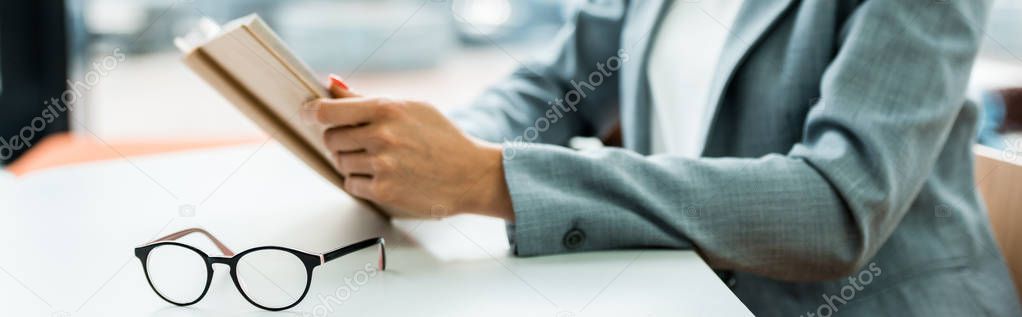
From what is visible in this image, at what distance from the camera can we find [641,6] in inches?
45.3

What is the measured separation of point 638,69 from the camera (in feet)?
3.59

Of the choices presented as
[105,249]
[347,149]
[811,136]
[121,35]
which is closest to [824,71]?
[811,136]

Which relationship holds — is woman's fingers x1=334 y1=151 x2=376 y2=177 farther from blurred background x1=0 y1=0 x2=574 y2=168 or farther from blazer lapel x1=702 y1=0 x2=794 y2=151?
blurred background x1=0 y1=0 x2=574 y2=168

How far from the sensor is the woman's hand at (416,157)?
70 centimetres

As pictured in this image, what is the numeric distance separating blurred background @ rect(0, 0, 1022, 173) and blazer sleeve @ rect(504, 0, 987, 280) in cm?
105

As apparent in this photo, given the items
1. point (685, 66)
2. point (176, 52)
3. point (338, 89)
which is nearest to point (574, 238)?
point (338, 89)

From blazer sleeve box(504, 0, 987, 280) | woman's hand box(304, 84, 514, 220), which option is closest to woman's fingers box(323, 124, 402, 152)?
woman's hand box(304, 84, 514, 220)

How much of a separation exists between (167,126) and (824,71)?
8.93ft

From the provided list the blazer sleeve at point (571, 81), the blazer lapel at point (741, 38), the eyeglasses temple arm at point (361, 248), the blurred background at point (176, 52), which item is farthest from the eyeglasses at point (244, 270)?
the blurred background at point (176, 52)

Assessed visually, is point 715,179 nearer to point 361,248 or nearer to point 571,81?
point 361,248

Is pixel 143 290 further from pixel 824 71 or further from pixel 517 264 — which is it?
pixel 824 71

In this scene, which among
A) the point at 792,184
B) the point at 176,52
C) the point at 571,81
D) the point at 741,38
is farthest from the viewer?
the point at 176,52

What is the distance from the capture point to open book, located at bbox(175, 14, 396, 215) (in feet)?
2.03

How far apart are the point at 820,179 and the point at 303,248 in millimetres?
475
